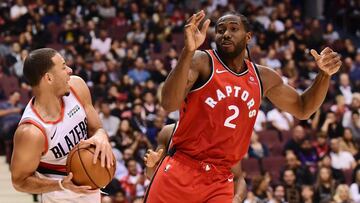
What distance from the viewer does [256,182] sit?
35.9 feet

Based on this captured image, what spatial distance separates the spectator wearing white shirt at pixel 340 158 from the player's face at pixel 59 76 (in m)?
8.14

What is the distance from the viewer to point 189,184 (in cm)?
494

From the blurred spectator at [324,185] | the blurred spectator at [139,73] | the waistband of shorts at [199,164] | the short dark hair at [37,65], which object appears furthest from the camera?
the blurred spectator at [139,73]

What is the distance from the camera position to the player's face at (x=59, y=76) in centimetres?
462

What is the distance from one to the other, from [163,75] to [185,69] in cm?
1005

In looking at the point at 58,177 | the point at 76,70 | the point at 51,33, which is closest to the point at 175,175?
the point at 58,177

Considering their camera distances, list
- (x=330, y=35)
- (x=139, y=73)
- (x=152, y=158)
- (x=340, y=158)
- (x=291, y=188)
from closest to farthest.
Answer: (x=152, y=158), (x=291, y=188), (x=340, y=158), (x=139, y=73), (x=330, y=35)

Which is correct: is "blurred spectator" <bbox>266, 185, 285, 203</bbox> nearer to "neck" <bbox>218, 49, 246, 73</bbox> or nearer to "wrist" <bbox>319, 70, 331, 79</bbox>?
"wrist" <bbox>319, 70, 331, 79</bbox>

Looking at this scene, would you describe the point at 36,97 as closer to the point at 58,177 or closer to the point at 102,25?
the point at 58,177

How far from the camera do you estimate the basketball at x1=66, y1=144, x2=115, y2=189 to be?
4.48 metres

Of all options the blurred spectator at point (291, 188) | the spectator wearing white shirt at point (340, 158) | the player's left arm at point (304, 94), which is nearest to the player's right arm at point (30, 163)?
the player's left arm at point (304, 94)

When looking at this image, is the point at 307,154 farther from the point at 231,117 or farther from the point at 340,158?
the point at 231,117

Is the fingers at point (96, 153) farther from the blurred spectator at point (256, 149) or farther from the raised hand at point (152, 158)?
the blurred spectator at point (256, 149)

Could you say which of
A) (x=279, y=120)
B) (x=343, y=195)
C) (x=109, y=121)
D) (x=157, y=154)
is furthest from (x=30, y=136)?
(x=279, y=120)
